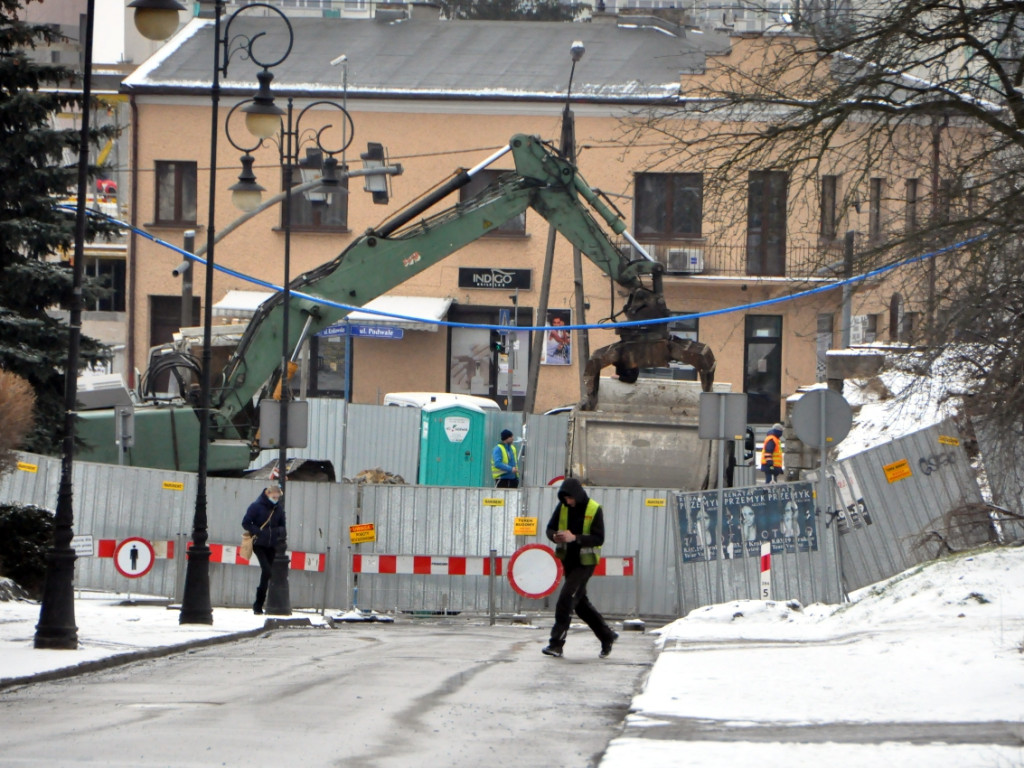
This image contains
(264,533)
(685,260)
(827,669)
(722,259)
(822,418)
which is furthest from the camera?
(722,259)

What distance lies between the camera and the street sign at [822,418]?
16.0 meters

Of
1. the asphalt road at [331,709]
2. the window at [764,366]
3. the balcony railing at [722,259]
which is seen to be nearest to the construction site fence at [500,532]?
the asphalt road at [331,709]

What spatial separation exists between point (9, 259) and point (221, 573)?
541 centimetres

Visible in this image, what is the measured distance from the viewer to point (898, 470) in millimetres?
19844

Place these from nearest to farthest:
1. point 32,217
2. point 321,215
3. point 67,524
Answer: point 67,524 → point 32,217 → point 321,215

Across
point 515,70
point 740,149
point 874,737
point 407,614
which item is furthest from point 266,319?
point 515,70

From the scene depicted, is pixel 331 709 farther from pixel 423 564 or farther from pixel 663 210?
pixel 663 210

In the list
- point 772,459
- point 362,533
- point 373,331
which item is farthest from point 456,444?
point 373,331

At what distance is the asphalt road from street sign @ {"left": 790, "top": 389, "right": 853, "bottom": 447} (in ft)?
10.5

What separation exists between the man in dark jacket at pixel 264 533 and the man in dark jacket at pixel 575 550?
22.6ft

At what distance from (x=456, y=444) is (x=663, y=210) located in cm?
1436

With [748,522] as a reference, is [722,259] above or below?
above

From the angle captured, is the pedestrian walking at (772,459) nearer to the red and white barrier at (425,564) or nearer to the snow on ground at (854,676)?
the red and white barrier at (425,564)

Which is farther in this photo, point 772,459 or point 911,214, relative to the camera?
point 772,459
